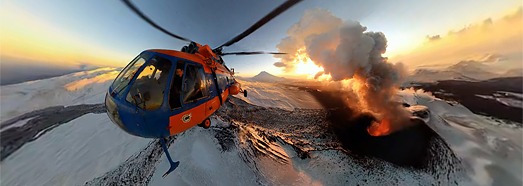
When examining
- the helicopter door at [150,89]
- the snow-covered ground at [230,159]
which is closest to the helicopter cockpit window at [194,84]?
the helicopter door at [150,89]

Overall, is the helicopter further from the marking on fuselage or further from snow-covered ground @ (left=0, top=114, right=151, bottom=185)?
snow-covered ground @ (left=0, top=114, right=151, bottom=185)

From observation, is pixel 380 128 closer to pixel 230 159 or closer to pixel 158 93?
pixel 230 159

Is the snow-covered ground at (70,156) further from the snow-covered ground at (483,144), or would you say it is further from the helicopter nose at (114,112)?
the snow-covered ground at (483,144)

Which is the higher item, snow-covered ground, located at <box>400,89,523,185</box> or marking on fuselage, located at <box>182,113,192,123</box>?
marking on fuselage, located at <box>182,113,192,123</box>

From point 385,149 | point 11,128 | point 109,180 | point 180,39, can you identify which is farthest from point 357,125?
point 11,128

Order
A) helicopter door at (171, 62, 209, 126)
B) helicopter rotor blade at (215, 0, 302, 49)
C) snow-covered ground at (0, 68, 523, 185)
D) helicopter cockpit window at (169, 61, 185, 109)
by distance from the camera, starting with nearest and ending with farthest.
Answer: helicopter rotor blade at (215, 0, 302, 49), helicopter cockpit window at (169, 61, 185, 109), helicopter door at (171, 62, 209, 126), snow-covered ground at (0, 68, 523, 185)

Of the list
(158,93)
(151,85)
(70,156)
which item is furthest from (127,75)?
(70,156)

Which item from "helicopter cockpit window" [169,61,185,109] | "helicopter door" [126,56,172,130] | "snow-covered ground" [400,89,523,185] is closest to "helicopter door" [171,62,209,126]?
"helicopter cockpit window" [169,61,185,109]
